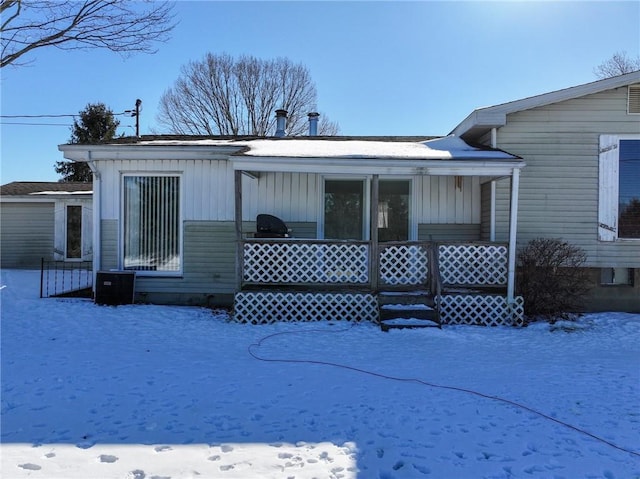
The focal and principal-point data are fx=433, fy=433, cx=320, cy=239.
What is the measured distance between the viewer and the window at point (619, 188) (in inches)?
314

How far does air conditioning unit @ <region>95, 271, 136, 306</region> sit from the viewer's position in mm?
8344

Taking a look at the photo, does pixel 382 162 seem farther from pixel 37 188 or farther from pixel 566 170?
pixel 37 188

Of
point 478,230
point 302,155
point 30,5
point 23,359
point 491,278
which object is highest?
point 30,5

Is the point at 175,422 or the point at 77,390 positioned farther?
the point at 77,390

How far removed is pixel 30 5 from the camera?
405 inches

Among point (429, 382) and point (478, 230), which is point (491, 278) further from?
point (429, 382)

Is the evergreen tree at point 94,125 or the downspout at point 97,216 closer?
the downspout at point 97,216

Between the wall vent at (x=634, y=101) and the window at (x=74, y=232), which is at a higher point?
the wall vent at (x=634, y=101)

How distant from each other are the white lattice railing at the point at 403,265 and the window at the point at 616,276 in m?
3.56

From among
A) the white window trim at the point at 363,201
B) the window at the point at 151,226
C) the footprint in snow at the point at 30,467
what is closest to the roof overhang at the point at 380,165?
the white window trim at the point at 363,201

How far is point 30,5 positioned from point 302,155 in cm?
843

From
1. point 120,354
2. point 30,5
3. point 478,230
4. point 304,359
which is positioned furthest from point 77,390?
point 30,5

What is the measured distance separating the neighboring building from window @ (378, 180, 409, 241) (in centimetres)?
1146

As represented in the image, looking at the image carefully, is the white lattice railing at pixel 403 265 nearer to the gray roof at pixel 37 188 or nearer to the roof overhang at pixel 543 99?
the roof overhang at pixel 543 99
